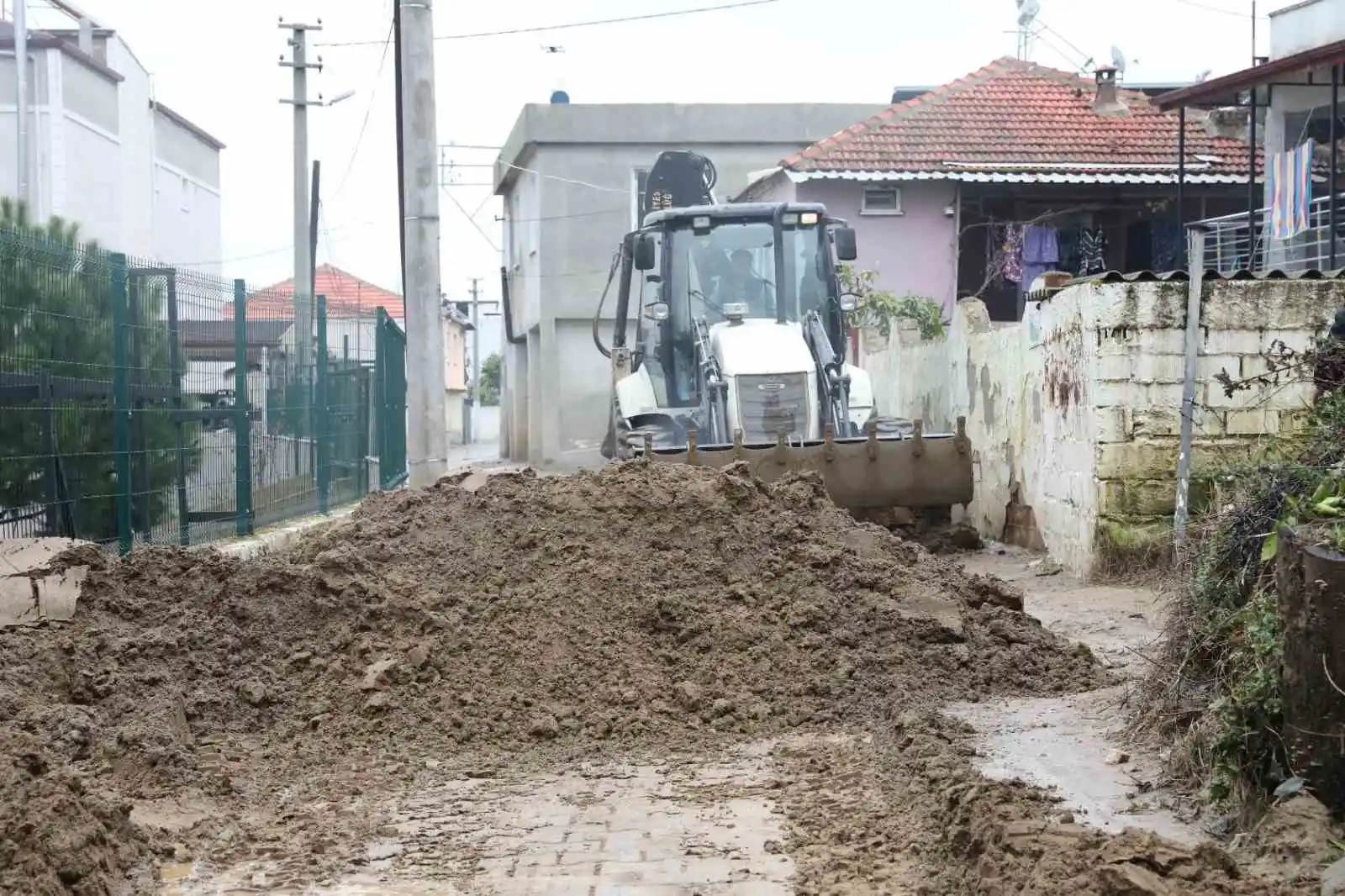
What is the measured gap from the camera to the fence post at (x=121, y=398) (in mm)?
11188

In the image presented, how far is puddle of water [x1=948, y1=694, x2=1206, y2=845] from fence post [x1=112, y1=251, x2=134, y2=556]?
6275 mm

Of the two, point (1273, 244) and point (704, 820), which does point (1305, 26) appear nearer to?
point (1273, 244)

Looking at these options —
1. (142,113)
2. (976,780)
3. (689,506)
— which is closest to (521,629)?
(689,506)

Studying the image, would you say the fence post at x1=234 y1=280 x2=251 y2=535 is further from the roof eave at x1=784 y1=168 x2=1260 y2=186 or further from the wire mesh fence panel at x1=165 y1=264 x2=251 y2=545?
the roof eave at x1=784 y1=168 x2=1260 y2=186

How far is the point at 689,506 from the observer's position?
32.3 feet

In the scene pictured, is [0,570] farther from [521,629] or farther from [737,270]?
[737,270]

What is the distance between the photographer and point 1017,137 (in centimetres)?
2730

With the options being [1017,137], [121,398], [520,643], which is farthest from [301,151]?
[520,643]

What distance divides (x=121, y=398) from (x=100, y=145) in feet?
102

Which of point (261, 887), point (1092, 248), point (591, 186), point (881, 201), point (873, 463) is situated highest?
point (591, 186)

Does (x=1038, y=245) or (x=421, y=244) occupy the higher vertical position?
(x=1038, y=245)

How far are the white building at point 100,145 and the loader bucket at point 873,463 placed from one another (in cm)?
2120

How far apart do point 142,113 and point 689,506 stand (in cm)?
3769

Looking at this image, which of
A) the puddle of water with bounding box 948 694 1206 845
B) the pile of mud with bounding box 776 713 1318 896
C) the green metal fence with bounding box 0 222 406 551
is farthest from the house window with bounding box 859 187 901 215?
the pile of mud with bounding box 776 713 1318 896
